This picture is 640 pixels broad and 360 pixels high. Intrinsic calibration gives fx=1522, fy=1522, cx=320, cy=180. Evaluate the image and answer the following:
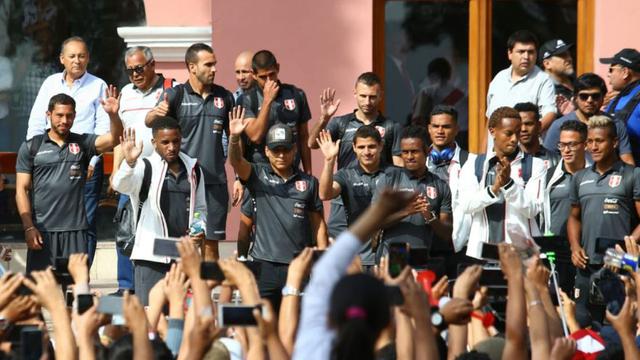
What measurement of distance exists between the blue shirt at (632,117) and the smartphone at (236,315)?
5.57 metres

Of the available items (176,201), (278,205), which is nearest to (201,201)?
(176,201)

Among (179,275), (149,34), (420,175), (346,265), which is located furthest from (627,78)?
(346,265)

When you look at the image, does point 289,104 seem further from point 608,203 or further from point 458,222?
point 608,203

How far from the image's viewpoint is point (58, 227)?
411 inches

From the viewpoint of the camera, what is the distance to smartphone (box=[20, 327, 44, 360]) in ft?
19.3

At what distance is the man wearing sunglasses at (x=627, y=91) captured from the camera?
10.9 m

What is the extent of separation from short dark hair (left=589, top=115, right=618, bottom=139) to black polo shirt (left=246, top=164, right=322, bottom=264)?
192cm

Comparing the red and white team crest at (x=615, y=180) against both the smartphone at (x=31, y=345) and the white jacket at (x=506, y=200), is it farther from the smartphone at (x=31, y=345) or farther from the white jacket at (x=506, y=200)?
the smartphone at (x=31, y=345)

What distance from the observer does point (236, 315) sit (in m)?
5.90

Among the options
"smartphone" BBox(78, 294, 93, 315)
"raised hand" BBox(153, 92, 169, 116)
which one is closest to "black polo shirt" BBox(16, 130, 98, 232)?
"raised hand" BBox(153, 92, 169, 116)

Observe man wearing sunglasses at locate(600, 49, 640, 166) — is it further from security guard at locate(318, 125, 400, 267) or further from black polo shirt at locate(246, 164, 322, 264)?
black polo shirt at locate(246, 164, 322, 264)

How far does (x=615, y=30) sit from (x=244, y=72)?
129 inches

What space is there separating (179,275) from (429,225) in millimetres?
3337

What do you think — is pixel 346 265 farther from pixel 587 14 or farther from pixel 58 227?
pixel 587 14
